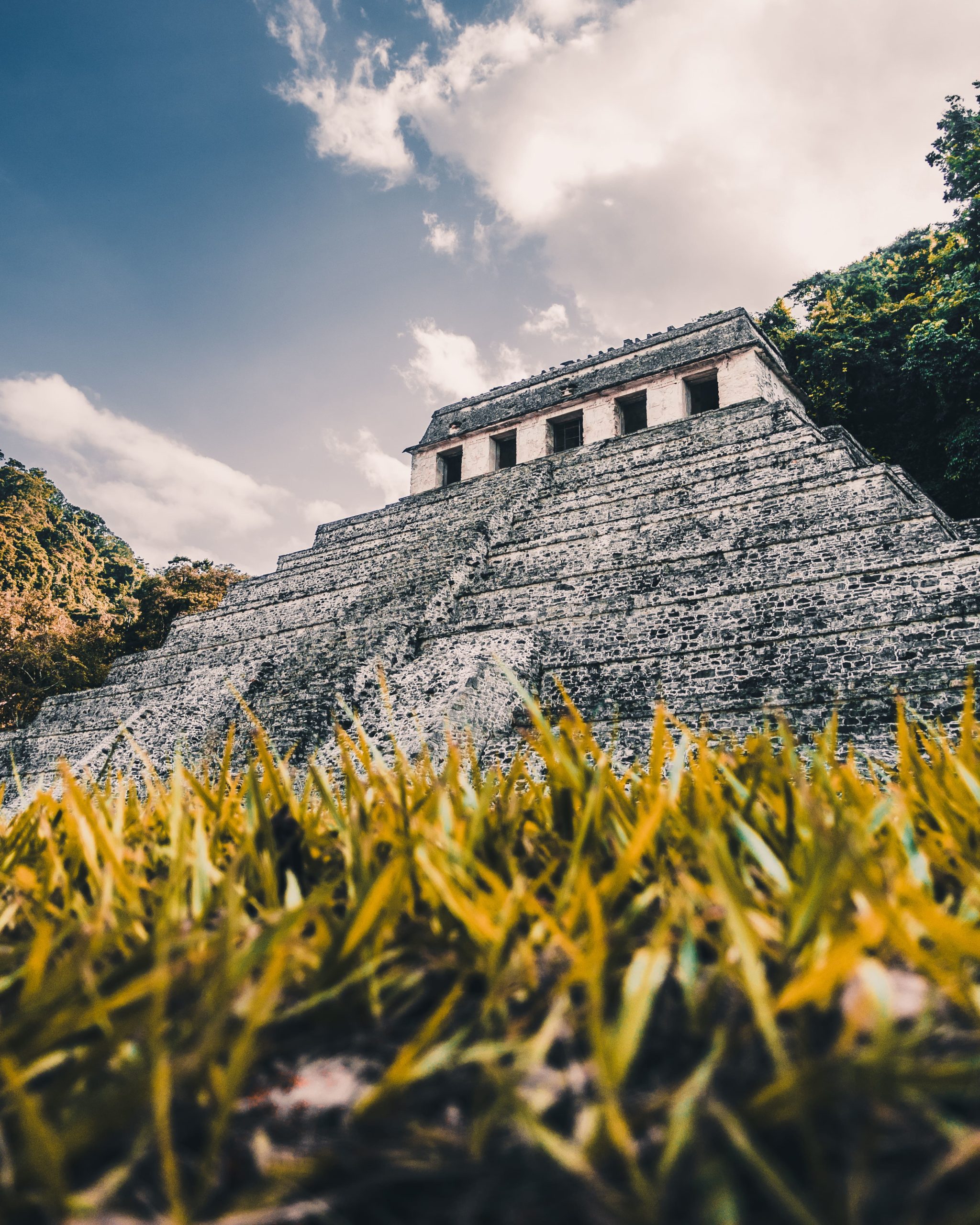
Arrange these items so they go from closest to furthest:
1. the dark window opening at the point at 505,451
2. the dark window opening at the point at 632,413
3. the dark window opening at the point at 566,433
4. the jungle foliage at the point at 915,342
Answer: the jungle foliage at the point at 915,342
the dark window opening at the point at 632,413
the dark window opening at the point at 566,433
the dark window opening at the point at 505,451

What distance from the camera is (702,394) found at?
52.0 ft

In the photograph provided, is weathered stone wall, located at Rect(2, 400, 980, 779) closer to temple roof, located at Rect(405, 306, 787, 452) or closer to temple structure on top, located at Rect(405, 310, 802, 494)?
temple structure on top, located at Rect(405, 310, 802, 494)

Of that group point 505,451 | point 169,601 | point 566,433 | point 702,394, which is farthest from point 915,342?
point 169,601

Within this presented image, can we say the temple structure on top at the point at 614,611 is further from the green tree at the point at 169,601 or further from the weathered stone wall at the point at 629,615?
the green tree at the point at 169,601

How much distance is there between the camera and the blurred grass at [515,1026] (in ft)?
2.62

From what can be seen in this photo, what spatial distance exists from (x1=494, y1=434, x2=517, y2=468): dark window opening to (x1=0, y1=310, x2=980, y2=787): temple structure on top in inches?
149

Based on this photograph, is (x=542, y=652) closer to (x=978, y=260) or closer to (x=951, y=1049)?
(x=951, y=1049)

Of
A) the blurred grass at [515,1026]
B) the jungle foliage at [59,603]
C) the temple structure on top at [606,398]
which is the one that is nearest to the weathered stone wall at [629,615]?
the blurred grass at [515,1026]

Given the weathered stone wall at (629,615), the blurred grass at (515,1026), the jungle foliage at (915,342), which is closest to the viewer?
the blurred grass at (515,1026)

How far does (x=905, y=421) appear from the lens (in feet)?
53.4

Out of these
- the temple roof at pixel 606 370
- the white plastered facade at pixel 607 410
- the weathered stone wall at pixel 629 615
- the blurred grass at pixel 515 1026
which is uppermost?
the temple roof at pixel 606 370

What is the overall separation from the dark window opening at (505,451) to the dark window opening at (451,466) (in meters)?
1.19

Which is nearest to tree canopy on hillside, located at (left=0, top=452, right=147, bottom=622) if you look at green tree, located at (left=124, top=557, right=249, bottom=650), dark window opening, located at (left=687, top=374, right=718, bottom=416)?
green tree, located at (left=124, top=557, right=249, bottom=650)

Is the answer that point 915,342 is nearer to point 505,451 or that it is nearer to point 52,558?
point 505,451
